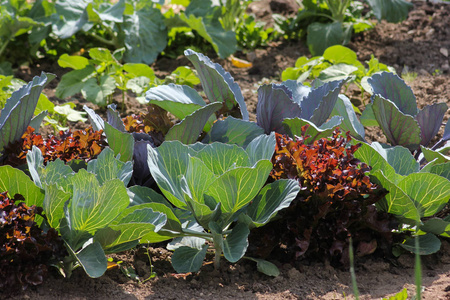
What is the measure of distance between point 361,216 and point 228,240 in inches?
23.3

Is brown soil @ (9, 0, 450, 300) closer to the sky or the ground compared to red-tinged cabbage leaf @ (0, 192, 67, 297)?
closer to the ground

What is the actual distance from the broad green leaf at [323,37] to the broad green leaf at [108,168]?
3315 millimetres

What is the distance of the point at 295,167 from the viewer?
2.43 metres

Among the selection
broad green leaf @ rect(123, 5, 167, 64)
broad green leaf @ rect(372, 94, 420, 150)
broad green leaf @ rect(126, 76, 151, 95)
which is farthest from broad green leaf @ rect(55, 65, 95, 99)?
broad green leaf @ rect(372, 94, 420, 150)

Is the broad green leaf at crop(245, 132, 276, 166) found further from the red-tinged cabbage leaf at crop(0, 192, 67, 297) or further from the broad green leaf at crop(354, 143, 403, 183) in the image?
the red-tinged cabbage leaf at crop(0, 192, 67, 297)

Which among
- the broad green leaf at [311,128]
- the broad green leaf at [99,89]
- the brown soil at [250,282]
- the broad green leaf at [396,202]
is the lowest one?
the brown soil at [250,282]

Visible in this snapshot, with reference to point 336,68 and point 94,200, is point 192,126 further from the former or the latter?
point 336,68

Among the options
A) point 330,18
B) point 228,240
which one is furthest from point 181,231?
point 330,18

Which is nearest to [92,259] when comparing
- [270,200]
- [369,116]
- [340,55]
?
[270,200]

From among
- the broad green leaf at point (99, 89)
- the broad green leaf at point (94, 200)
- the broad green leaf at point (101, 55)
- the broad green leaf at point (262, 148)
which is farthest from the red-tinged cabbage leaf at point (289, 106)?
the broad green leaf at point (101, 55)

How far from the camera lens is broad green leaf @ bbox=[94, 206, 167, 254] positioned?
82.7 inches

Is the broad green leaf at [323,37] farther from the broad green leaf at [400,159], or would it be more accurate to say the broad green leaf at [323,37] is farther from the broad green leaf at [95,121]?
the broad green leaf at [95,121]

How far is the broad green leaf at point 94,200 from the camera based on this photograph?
6.70ft

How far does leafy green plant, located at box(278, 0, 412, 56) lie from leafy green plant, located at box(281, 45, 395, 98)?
0.79 m
